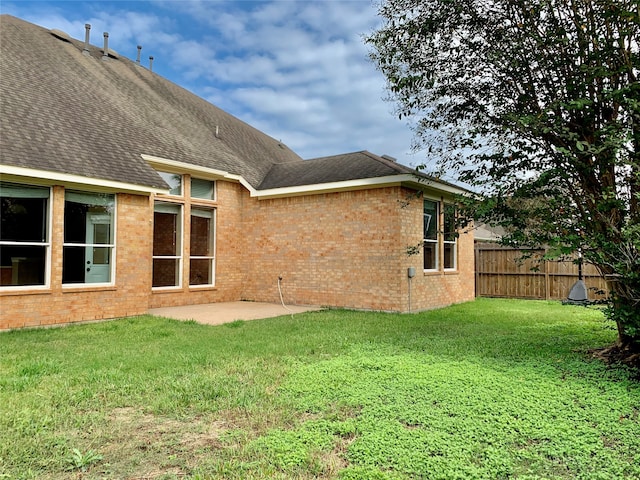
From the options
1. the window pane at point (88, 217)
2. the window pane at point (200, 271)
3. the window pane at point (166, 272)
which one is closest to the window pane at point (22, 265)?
the window pane at point (88, 217)

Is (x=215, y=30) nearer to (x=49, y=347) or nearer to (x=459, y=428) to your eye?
(x=49, y=347)

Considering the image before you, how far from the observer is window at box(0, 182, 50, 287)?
8086 mm

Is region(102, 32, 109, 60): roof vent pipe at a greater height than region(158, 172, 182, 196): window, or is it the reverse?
region(102, 32, 109, 60): roof vent pipe

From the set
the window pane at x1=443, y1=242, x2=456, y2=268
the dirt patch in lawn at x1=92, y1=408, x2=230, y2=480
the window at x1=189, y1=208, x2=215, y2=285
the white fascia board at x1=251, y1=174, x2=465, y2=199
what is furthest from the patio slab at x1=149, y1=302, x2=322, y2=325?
the dirt patch in lawn at x1=92, y1=408, x2=230, y2=480

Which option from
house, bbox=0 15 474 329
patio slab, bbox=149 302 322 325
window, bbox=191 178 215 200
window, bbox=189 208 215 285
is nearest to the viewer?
house, bbox=0 15 474 329

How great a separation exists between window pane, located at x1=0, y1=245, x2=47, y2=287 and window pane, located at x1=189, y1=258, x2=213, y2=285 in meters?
4.26

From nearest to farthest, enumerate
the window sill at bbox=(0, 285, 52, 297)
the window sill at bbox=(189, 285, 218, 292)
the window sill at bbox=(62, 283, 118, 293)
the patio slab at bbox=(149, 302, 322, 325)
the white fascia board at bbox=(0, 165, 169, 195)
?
the white fascia board at bbox=(0, 165, 169, 195), the window sill at bbox=(0, 285, 52, 297), the window sill at bbox=(62, 283, 118, 293), the patio slab at bbox=(149, 302, 322, 325), the window sill at bbox=(189, 285, 218, 292)

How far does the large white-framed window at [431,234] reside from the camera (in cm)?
1178

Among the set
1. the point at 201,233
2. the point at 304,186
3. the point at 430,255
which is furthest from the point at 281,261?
the point at 430,255

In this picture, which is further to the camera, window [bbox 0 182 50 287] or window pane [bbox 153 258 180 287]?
window pane [bbox 153 258 180 287]

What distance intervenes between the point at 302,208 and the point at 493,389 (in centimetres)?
854

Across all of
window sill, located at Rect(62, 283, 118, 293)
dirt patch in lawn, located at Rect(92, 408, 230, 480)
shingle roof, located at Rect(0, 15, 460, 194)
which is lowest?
dirt patch in lawn, located at Rect(92, 408, 230, 480)

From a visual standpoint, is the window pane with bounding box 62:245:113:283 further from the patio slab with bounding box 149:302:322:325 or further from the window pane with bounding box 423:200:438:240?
the window pane with bounding box 423:200:438:240

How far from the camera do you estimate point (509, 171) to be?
263 inches
